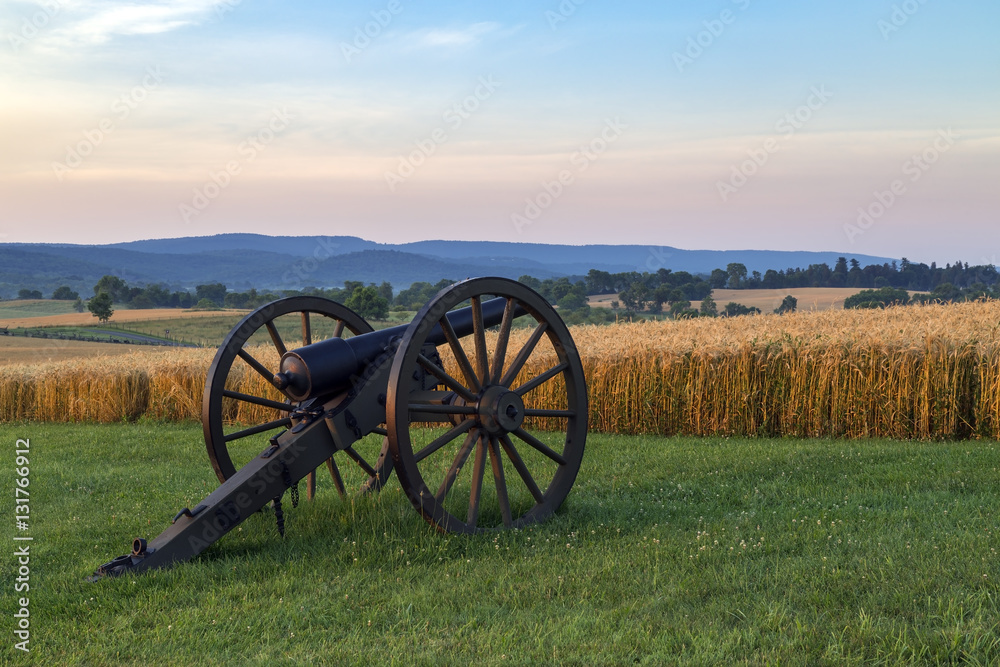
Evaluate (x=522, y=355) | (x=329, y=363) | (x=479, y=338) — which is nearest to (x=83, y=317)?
(x=329, y=363)

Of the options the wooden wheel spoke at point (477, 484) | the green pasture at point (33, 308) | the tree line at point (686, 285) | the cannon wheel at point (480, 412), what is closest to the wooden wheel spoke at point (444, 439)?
the cannon wheel at point (480, 412)

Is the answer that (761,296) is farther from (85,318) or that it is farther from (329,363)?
(329,363)

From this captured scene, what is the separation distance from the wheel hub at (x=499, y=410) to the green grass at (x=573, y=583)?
2.71 feet

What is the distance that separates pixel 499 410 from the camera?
6207 millimetres

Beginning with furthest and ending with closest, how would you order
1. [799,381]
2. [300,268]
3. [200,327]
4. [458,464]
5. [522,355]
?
[300,268], [200,327], [799,381], [522,355], [458,464]

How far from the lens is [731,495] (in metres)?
7.68

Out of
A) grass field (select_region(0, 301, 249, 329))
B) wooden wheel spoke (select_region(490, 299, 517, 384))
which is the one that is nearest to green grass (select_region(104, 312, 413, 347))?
grass field (select_region(0, 301, 249, 329))

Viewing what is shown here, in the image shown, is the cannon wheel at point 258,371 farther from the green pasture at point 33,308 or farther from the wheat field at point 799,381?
the green pasture at point 33,308

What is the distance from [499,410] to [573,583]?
154cm

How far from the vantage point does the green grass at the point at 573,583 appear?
421 centimetres

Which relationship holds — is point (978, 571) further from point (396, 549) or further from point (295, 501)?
point (295, 501)

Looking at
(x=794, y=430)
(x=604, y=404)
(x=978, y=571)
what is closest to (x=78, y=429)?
(x=604, y=404)

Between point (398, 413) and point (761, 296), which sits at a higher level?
point (761, 296)

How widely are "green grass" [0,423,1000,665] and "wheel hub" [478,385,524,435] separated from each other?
2.71ft
